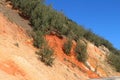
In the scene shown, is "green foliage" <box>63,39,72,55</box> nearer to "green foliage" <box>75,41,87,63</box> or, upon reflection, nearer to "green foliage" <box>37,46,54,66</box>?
"green foliage" <box>75,41,87,63</box>

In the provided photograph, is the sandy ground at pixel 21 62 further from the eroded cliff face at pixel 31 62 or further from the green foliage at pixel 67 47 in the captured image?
the green foliage at pixel 67 47

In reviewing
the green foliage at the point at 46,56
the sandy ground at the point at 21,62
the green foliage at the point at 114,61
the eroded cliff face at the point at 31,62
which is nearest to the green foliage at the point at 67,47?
the eroded cliff face at the point at 31,62

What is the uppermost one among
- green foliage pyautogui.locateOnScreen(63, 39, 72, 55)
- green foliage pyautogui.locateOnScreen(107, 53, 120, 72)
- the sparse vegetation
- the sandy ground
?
green foliage pyautogui.locateOnScreen(107, 53, 120, 72)

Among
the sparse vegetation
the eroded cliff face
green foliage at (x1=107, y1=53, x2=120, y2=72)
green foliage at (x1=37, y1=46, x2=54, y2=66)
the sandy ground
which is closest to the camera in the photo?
the sandy ground

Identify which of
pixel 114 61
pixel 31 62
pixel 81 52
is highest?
pixel 114 61

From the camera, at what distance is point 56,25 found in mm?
40250

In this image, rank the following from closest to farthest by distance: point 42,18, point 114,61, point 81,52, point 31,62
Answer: point 31,62
point 42,18
point 81,52
point 114,61

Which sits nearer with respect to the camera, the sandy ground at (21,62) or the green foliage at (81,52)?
the sandy ground at (21,62)

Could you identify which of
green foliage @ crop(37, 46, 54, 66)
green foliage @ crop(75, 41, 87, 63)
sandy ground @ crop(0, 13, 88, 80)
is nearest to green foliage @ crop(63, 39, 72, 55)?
green foliage @ crop(75, 41, 87, 63)

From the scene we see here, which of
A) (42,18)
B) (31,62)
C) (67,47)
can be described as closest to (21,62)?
(31,62)

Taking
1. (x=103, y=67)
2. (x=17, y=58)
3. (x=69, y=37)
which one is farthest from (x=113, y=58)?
(x=17, y=58)

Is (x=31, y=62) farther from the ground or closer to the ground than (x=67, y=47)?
closer to the ground

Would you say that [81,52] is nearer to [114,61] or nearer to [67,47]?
[67,47]

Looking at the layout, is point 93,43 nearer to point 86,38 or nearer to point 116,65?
point 86,38
